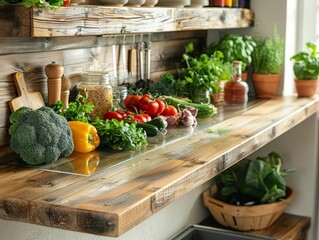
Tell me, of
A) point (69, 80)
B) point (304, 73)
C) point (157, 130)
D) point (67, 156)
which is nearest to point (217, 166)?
point (157, 130)

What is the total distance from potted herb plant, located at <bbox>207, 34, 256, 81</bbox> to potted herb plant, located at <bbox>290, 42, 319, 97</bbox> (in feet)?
0.80

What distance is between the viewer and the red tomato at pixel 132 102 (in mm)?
2630

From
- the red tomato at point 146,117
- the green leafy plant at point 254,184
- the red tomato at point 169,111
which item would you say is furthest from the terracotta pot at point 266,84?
the red tomato at point 146,117

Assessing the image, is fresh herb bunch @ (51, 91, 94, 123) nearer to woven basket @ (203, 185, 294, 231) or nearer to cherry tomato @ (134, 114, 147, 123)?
cherry tomato @ (134, 114, 147, 123)

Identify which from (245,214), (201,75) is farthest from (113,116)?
(245,214)

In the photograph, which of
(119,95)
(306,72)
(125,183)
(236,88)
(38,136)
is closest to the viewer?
(125,183)

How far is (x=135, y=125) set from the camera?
2354 mm

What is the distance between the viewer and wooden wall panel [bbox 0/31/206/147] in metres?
2.23

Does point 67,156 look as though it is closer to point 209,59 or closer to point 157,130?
point 157,130

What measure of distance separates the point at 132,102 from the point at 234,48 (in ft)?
3.04

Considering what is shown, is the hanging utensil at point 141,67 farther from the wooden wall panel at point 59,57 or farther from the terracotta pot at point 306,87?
the terracotta pot at point 306,87

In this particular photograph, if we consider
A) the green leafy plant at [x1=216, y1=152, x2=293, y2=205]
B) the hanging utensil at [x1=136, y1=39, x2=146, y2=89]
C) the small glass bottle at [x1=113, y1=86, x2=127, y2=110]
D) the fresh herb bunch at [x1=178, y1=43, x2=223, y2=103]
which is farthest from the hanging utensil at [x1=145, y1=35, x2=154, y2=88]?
the green leafy plant at [x1=216, y1=152, x2=293, y2=205]

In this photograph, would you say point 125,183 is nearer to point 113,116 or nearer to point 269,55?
point 113,116

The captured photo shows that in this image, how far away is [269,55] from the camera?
11.3 ft
